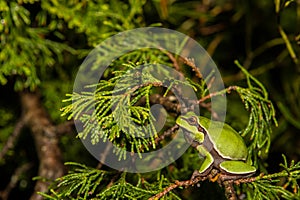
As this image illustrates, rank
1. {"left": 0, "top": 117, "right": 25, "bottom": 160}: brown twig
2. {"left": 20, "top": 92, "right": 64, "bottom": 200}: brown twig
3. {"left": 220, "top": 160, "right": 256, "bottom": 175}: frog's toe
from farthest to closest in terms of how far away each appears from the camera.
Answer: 1. {"left": 0, "top": 117, "right": 25, "bottom": 160}: brown twig
2. {"left": 20, "top": 92, "right": 64, "bottom": 200}: brown twig
3. {"left": 220, "top": 160, "right": 256, "bottom": 175}: frog's toe

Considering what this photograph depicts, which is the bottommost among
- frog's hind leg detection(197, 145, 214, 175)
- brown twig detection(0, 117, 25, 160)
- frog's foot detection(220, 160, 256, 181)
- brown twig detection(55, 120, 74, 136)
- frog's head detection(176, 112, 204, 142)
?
brown twig detection(0, 117, 25, 160)

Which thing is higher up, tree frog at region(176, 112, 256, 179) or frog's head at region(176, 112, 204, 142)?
frog's head at region(176, 112, 204, 142)

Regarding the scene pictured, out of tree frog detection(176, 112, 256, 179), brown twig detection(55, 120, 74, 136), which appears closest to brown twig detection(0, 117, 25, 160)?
brown twig detection(55, 120, 74, 136)

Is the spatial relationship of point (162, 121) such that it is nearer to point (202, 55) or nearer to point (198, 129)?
point (198, 129)

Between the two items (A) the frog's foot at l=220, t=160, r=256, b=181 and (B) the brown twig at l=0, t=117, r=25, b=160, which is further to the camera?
(B) the brown twig at l=0, t=117, r=25, b=160

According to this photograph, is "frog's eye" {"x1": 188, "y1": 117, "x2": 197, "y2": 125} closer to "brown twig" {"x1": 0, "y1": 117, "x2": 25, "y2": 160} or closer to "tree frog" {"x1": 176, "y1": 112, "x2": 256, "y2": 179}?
"tree frog" {"x1": 176, "y1": 112, "x2": 256, "y2": 179}

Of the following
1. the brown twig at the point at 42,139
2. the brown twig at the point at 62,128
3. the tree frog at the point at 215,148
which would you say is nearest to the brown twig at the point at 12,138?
the brown twig at the point at 42,139

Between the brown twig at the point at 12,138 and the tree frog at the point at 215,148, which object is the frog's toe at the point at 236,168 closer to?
the tree frog at the point at 215,148

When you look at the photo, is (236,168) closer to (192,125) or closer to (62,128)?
(192,125)
